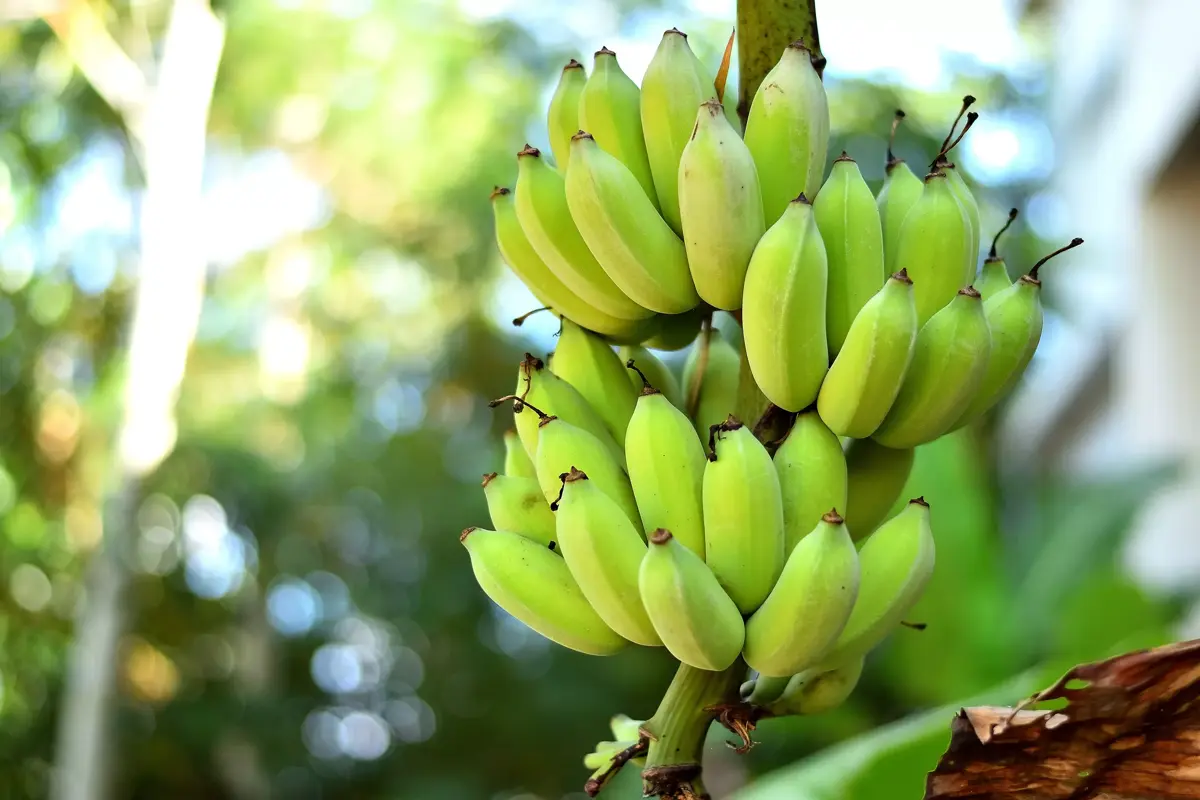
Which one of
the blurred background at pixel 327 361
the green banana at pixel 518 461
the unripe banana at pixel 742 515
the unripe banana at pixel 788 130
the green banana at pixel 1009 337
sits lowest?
the unripe banana at pixel 742 515

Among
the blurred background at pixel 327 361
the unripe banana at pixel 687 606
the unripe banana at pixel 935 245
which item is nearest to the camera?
the unripe banana at pixel 687 606

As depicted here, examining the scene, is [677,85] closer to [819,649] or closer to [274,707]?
[819,649]

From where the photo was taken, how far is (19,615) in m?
4.77

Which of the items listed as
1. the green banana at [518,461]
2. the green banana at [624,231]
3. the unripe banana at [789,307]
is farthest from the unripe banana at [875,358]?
the green banana at [518,461]

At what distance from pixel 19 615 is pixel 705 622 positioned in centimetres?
513

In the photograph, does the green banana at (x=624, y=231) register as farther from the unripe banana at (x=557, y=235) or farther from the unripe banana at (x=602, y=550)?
the unripe banana at (x=602, y=550)

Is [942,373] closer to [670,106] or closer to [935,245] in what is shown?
[935,245]

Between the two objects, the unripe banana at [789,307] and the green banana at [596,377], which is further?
the green banana at [596,377]

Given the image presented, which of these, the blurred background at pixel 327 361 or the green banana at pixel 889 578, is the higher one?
the blurred background at pixel 327 361

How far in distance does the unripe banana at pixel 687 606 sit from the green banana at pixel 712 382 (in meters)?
0.18

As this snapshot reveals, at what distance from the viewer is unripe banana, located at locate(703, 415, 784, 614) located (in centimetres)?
56

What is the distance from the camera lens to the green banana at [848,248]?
624 millimetres

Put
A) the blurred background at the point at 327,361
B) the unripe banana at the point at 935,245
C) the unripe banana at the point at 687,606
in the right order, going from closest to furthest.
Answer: the unripe banana at the point at 687,606 < the unripe banana at the point at 935,245 < the blurred background at the point at 327,361

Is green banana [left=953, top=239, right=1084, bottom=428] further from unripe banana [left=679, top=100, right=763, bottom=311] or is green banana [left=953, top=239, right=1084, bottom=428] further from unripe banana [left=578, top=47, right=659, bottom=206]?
unripe banana [left=578, top=47, right=659, bottom=206]
